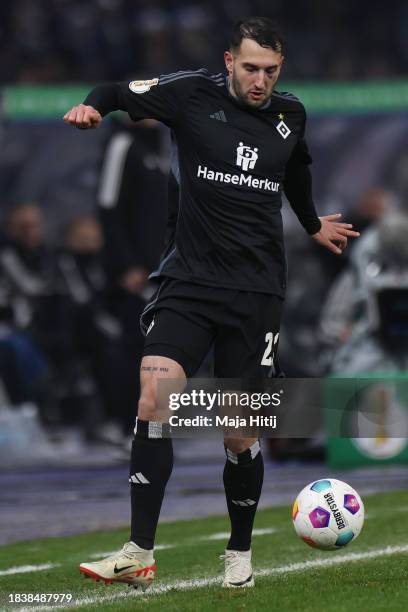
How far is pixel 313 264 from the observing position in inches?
581

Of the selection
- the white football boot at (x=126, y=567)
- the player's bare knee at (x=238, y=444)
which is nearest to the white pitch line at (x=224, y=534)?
the player's bare knee at (x=238, y=444)

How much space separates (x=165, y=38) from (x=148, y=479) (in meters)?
13.0

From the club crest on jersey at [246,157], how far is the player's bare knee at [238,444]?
106 centimetres

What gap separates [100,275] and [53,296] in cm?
49

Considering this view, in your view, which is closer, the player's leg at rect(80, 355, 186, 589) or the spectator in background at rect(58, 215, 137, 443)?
the player's leg at rect(80, 355, 186, 589)

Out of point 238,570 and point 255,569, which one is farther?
point 255,569

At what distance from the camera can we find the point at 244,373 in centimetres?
600

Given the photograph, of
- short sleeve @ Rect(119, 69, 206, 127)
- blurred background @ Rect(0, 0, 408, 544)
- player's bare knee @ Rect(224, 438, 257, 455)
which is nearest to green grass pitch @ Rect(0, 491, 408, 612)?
player's bare knee @ Rect(224, 438, 257, 455)

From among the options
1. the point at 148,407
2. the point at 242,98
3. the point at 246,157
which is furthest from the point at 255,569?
the point at 242,98

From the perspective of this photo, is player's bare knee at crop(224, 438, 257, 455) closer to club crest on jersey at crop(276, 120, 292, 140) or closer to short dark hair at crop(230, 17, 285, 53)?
club crest on jersey at crop(276, 120, 292, 140)

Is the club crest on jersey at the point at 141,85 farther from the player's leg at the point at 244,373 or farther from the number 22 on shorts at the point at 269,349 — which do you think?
the number 22 on shorts at the point at 269,349

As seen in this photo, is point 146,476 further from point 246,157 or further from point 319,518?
point 246,157

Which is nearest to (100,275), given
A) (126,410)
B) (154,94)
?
(126,410)

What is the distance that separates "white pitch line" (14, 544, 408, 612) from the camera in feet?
19.4
